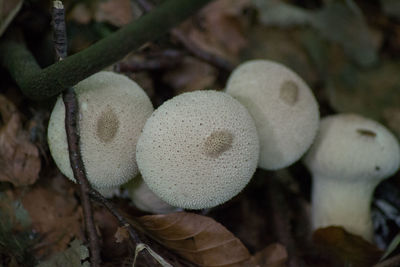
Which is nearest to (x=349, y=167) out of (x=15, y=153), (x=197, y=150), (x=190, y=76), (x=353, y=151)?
(x=353, y=151)

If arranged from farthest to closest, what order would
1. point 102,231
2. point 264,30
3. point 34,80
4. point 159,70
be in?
point 264,30 → point 159,70 → point 102,231 → point 34,80

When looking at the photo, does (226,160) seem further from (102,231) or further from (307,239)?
(307,239)

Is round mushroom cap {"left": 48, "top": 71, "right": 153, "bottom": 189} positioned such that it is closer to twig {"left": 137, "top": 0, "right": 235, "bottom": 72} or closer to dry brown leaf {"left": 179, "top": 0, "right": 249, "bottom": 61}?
twig {"left": 137, "top": 0, "right": 235, "bottom": 72}

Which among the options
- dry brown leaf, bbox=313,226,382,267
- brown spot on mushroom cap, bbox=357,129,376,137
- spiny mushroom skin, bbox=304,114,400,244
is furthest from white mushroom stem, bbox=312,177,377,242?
brown spot on mushroom cap, bbox=357,129,376,137

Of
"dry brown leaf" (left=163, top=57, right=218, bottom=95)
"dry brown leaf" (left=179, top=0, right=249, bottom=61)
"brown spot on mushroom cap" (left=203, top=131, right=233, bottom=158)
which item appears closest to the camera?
"brown spot on mushroom cap" (left=203, top=131, right=233, bottom=158)

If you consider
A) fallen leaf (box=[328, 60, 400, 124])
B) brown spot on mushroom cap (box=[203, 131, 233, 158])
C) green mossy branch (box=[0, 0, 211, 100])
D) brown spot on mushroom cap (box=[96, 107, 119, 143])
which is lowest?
fallen leaf (box=[328, 60, 400, 124])

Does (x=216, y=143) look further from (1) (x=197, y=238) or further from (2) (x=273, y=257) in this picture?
(2) (x=273, y=257)

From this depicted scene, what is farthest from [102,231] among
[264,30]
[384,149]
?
[264,30]

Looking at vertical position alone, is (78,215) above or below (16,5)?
below
